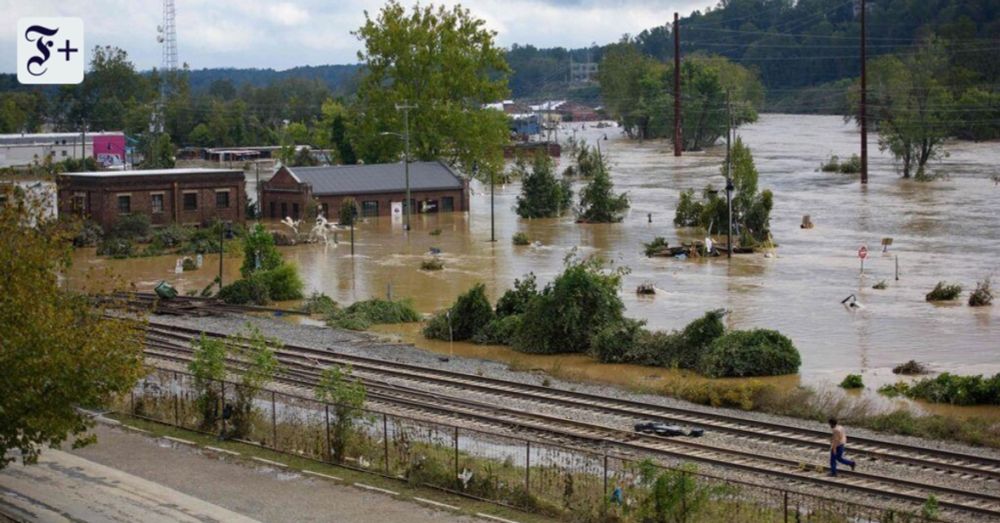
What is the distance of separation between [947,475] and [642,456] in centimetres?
507

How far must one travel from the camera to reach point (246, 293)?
46.2 metres

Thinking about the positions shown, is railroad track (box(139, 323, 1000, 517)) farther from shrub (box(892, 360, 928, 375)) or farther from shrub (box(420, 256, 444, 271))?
shrub (box(420, 256, 444, 271))

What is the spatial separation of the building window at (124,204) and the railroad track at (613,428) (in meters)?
32.5

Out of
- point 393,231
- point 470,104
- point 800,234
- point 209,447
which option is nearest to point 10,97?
point 470,104

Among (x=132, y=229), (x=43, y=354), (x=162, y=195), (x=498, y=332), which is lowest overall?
(x=498, y=332)

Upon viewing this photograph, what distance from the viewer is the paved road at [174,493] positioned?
20.6 metres

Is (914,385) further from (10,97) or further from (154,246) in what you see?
(10,97)

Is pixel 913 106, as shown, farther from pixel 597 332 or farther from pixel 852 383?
pixel 852 383

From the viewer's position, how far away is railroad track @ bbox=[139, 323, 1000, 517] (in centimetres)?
2222

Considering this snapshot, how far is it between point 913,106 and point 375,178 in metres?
51.4

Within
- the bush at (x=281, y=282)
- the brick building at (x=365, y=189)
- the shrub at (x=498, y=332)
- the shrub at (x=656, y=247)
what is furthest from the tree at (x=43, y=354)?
the brick building at (x=365, y=189)

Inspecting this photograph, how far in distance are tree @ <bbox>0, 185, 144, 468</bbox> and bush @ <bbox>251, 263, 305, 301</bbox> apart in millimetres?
26598

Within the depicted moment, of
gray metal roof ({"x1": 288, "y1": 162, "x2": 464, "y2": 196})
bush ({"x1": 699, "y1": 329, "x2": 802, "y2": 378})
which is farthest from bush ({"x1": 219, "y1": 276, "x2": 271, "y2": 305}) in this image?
gray metal roof ({"x1": 288, "y1": 162, "x2": 464, "y2": 196})

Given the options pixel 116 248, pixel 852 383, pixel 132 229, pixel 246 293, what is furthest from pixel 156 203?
pixel 852 383
